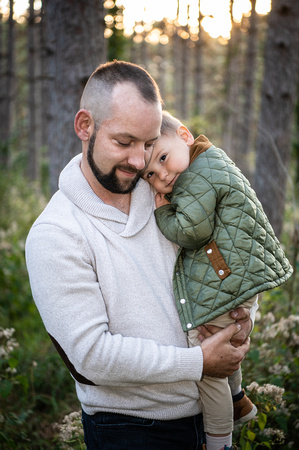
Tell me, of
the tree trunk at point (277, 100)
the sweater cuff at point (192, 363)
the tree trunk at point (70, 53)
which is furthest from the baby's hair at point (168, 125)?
the tree trunk at point (277, 100)

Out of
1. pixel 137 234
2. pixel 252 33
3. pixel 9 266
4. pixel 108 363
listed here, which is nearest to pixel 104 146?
pixel 137 234

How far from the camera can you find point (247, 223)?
207 centimetres

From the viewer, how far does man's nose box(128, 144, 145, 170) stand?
1.96 m

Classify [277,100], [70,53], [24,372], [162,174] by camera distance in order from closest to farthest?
[162,174] < [70,53] < [24,372] < [277,100]

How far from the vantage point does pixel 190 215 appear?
2.03 meters

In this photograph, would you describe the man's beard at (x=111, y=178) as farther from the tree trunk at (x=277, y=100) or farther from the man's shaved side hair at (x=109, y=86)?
the tree trunk at (x=277, y=100)

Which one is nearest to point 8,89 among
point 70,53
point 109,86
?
point 70,53

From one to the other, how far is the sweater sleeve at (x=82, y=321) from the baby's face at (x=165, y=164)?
0.67 m

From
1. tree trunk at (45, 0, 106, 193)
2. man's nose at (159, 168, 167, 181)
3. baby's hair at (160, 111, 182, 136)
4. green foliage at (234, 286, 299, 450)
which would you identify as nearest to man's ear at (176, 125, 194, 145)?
baby's hair at (160, 111, 182, 136)

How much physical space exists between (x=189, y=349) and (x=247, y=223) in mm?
704

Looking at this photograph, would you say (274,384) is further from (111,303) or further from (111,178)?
(111,178)

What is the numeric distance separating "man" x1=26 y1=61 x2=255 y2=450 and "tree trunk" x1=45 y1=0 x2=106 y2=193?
1792 mm

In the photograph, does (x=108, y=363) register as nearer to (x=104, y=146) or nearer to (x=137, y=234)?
(x=137, y=234)

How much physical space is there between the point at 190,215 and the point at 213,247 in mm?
211
